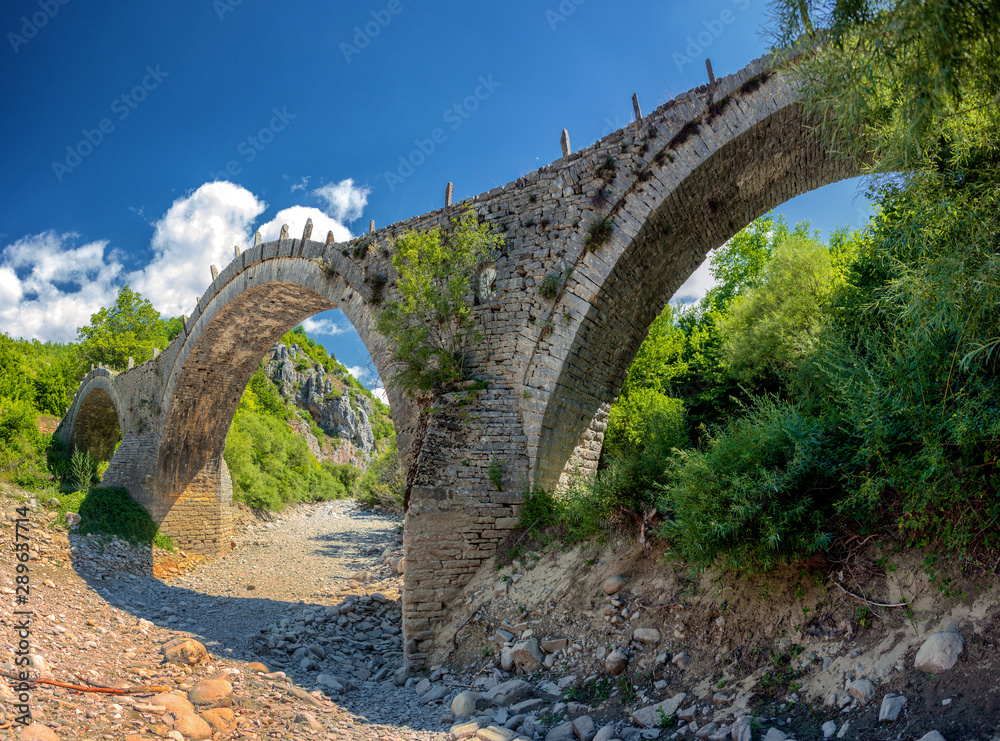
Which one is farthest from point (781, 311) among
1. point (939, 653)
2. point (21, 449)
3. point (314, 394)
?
point (314, 394)

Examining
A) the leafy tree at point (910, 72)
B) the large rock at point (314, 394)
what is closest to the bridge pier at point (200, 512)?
the leafy tree at point (910, 72)

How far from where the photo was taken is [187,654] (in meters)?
5.73

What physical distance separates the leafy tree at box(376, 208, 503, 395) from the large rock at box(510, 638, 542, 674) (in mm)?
3435

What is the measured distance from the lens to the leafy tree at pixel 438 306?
24.6 ft

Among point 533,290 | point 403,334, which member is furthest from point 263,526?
point 533,290

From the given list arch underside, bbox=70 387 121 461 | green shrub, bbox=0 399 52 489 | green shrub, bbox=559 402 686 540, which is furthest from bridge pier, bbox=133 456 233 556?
green shrub, bbox=559 402 686 540

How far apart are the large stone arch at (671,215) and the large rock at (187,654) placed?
411cm

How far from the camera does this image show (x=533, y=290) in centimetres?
732

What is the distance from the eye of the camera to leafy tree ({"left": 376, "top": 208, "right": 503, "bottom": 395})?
24.6ft

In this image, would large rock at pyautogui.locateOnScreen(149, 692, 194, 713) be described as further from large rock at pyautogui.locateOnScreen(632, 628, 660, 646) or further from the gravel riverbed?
large rock at pyautogui.locateOnScreen(632, 628, 660, 646)

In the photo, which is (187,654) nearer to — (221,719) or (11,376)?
(221,719)

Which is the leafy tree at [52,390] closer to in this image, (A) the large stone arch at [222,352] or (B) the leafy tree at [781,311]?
(A) the large stone arch at [222,352]

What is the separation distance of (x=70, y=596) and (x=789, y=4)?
39.5 feet

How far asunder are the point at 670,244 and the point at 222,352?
12.1 m
